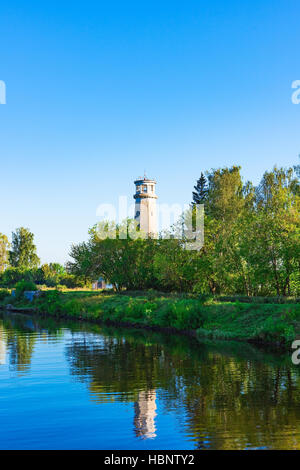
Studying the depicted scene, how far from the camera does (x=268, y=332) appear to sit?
30859 mm

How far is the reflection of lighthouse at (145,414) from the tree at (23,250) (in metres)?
106

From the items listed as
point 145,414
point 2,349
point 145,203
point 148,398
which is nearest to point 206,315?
point 2,349

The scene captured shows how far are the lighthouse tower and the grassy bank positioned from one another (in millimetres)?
40262

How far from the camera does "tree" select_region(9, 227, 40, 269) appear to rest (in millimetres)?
120500

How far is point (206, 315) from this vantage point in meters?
38.2

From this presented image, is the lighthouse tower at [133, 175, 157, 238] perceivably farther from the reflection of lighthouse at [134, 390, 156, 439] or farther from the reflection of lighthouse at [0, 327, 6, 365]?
the reflection of lighthouse at [134, 390, 156, 439]

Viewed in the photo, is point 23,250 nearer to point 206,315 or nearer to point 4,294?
point 4,294

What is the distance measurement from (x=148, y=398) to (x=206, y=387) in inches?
111

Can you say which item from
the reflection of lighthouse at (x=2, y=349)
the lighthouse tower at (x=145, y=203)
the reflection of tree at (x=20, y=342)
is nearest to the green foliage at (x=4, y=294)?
the lighthouse tower at (x=145, y=203)

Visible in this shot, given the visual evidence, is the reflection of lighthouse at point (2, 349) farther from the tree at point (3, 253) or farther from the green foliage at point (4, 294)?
the tree at point (3, 253)

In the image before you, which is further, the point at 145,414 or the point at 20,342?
the point at 20,342

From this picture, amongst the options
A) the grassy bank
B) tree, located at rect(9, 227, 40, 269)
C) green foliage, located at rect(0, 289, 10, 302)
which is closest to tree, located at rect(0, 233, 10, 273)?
tree, located at rect(9, 227, 40, 269)
